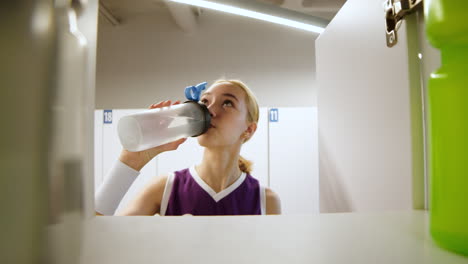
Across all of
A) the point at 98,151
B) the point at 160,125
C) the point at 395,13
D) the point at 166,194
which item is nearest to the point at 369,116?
the point at 395,13

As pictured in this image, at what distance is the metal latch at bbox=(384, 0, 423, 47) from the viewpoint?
0.42 metres

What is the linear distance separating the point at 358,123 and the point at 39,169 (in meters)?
0.60

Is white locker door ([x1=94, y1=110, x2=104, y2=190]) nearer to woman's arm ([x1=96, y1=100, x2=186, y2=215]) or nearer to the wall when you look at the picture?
the wall

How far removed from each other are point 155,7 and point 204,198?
9.54 feet

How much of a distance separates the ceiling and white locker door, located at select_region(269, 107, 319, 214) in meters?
1.28

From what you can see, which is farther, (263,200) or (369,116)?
(263,200)

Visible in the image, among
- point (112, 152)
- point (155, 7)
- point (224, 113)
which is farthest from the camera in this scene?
point (155, 7)

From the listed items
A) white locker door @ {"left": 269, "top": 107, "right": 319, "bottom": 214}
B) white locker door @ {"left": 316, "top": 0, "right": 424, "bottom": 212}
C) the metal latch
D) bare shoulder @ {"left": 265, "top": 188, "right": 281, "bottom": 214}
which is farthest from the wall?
the metal latch

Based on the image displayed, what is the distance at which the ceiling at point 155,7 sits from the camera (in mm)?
3104

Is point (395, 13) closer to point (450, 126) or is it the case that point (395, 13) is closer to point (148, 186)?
point (450, 126)

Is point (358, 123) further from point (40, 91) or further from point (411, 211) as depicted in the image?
point (40, 91)

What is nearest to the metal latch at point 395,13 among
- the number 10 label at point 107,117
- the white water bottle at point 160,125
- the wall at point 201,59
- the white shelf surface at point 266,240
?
the white shelf surface at point 266,240

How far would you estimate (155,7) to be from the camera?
3.51 m

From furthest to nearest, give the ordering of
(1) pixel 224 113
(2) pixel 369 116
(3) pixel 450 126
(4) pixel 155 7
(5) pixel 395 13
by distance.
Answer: (4) pixel 155 7
(1) pixel 224 113
(2) pixel 369 116
(5) pixel 395 13
(3) pixel 450 126
